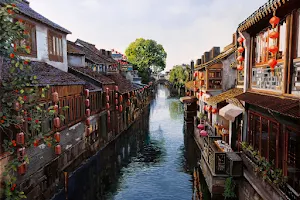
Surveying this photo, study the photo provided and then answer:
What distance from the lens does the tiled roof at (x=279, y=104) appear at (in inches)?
333

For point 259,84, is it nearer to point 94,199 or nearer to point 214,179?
point 214,179

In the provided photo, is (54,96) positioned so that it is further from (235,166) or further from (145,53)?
(145,53)

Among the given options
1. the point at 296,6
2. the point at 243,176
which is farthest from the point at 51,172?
the point at 296,6

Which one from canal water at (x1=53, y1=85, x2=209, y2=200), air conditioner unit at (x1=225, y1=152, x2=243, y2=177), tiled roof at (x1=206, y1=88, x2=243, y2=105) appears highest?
tiled roof at (x1=206, y1=88, x2=243, y2=105)

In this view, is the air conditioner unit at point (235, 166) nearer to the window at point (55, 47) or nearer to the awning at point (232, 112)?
the awning at point (232, 112)

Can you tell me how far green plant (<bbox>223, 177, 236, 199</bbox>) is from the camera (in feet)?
49.4

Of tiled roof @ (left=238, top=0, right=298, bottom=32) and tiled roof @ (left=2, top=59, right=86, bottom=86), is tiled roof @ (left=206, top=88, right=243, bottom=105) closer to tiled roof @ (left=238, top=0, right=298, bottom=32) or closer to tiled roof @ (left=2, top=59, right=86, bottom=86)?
tiled roof @ (left=238, top=0, right=298, bottom=32)

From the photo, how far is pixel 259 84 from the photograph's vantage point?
526 inches

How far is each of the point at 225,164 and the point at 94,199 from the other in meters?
9.18

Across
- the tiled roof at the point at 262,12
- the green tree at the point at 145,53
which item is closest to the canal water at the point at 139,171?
the tiled roof at the point at 262,12

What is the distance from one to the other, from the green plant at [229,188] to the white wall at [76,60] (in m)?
22.3

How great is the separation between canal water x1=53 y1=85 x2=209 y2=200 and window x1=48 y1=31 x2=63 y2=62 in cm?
988

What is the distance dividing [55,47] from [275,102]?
63.1ft

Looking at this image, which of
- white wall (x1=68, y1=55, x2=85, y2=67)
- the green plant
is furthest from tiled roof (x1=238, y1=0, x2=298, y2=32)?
white wall (x1=68, y1=55, x2=85, y2=67)
